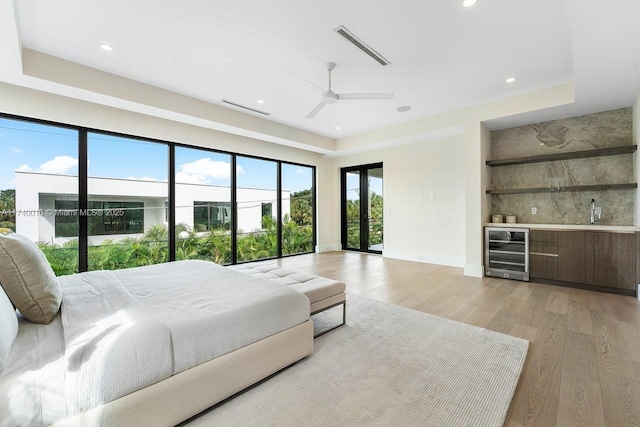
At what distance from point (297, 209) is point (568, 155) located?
5236 millimetres

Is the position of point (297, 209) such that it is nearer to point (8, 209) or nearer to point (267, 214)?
point (267, 214)

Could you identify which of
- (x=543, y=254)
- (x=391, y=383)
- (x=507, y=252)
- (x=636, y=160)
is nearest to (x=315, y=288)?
(x=391, y=383)

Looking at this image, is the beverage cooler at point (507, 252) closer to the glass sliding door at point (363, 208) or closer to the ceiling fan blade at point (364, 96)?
the glass sliding door at point (363, 208)

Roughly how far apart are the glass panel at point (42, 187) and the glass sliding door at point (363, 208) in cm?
567

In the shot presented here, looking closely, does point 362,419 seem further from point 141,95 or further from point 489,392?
point 141,95

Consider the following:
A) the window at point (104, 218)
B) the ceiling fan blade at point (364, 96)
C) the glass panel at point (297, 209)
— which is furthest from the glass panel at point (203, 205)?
the ceiling fan blade at point (364, 96)

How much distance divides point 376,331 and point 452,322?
83 centimetres

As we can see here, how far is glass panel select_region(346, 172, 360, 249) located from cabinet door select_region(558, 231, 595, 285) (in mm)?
4240

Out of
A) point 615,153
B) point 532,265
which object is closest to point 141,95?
point 532,265

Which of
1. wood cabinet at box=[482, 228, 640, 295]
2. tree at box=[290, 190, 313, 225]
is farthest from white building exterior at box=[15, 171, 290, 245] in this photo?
wood cabinet at box=[482, 228, 640, 295]

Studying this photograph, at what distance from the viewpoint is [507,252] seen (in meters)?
4.47

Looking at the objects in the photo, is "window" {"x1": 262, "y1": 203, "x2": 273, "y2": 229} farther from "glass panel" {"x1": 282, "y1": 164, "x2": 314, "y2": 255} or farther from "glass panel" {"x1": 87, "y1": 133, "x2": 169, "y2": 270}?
"glass panel" {"x1": 87, "y1": 133, "x2": 169, "y2": 270}

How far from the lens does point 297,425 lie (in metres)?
1.46

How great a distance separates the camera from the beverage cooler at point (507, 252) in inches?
170
